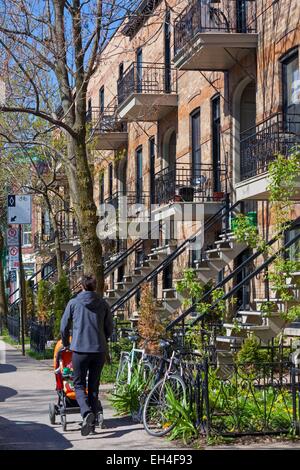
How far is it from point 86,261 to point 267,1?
6.75 metres

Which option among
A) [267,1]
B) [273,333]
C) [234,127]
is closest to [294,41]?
[267,1]

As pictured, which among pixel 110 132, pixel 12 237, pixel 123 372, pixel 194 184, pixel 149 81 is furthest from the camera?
pixel 110 132

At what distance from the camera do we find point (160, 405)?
9.50m

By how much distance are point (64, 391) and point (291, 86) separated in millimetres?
8638

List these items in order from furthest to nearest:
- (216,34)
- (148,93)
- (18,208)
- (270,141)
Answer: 1. (148,93)
2. (18,208)
3. (216,34)
4. (270,141)

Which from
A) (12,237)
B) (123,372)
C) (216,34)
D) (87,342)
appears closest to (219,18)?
(216,34)

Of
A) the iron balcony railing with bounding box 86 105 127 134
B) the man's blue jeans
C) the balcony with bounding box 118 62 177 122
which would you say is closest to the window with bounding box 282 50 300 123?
the balcony with bounding box 118 62 177 122

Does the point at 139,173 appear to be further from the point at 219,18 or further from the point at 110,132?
the point at 219,18

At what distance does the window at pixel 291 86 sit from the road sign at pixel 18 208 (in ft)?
21.0

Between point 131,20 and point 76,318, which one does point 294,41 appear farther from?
point 76,318

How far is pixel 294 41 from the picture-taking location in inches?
614

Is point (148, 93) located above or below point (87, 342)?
above

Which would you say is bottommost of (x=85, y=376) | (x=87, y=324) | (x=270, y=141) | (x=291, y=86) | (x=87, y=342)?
(x=85, y=376)

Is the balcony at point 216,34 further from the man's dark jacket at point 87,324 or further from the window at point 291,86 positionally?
the man's dark jacket at point 87,324
